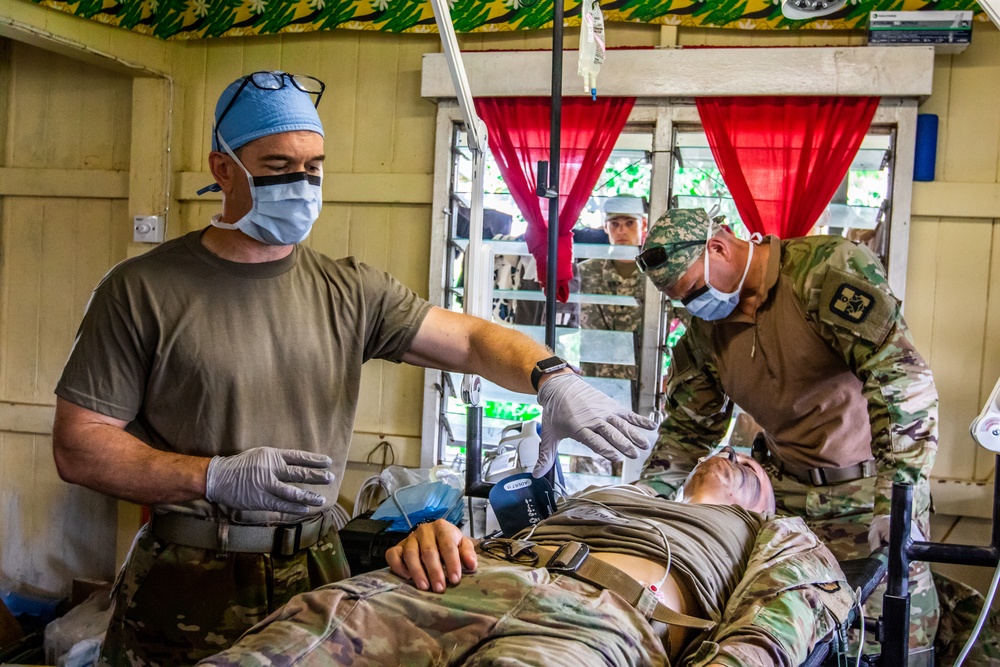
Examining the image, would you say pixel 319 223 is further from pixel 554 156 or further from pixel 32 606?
pixel 32 606

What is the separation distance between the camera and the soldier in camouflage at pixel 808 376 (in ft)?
7.64

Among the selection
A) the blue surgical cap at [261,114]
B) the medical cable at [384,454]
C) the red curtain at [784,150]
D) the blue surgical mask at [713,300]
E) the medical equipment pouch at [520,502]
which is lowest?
the medical cable at [384,454]

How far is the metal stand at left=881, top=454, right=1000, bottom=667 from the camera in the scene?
1816 millimetres

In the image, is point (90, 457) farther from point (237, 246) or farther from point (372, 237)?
point (372, 237)

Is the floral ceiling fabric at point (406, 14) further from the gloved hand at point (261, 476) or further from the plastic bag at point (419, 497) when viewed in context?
the gloved hand at point (261, 476)

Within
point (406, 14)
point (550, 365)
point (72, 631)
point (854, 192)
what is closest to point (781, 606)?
point (550, 365)

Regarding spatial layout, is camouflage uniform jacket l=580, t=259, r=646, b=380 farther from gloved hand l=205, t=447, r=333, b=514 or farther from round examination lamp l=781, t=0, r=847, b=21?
gloved hand l=205, t=447, r=333, b=514

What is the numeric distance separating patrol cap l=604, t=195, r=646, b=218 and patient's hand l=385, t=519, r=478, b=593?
233 centimetres

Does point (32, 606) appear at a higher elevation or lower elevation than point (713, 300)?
lower

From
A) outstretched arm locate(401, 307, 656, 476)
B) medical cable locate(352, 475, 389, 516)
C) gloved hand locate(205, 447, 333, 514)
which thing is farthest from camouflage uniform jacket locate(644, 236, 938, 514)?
gloved hand locate(205, 447, 333, 514)

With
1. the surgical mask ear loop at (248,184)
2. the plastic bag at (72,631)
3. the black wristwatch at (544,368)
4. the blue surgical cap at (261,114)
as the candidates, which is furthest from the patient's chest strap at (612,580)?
the plastic bag at (72,631)

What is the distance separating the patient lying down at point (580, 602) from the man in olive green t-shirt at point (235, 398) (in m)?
0.22

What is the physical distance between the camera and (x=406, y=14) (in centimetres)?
384

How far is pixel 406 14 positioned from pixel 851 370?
245 cm
